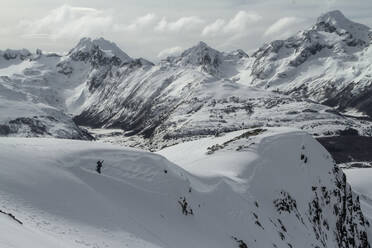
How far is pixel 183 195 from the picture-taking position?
62.5 meters

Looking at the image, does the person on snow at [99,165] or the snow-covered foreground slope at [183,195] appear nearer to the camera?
the snow-covered foreground slope at [183,195]

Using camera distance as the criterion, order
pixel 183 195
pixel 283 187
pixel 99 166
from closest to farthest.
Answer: pixel 99 166 → pixel 183 195 → pixel 283 187

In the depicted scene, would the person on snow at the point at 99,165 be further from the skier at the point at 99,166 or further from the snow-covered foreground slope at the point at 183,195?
the snow-covered foreground slope at the point at 183,195

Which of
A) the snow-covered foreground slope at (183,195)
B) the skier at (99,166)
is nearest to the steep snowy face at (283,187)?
the snow-covered foreground slope at (183,195)

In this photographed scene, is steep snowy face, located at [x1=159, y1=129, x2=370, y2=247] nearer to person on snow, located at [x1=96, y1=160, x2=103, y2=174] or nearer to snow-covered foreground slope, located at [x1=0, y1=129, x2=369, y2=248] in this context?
snow-covered foreground slope, located at [x1=0, y1=129, x2=369, y2=248]

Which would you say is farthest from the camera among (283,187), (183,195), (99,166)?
(283,187)

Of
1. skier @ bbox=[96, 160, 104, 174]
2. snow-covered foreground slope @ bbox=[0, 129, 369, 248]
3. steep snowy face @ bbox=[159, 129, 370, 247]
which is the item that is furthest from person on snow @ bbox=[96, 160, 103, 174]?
steep snowy face @ bbox=[159, 129, 370, 247]

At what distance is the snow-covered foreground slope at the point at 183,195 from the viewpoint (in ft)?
144

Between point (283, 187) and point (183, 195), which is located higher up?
point (183, 195)

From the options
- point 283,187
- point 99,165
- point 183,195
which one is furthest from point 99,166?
point 283,187

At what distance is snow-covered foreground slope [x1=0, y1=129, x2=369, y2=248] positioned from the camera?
144 ft

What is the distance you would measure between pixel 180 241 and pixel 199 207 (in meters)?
11.4

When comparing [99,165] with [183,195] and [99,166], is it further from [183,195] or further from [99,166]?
[183,195]

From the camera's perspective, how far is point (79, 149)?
61.5m
